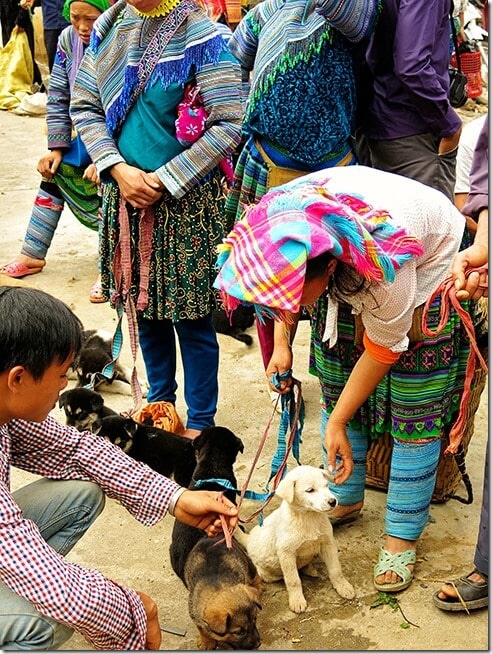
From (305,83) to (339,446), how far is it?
1.48 meters

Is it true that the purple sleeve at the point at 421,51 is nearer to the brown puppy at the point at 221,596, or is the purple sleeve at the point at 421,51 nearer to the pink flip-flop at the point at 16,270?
the brown puppy at the point at 221,596

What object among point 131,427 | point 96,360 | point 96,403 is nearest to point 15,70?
point 96,360

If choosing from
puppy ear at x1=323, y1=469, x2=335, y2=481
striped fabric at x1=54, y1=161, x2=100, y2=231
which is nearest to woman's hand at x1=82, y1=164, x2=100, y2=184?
striped fabric at x1=54, y1=161, x2=100, y2=231

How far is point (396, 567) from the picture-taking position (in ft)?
10.4

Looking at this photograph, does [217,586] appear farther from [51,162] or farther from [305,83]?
[51,162]

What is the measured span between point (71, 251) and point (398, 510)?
4080 mm

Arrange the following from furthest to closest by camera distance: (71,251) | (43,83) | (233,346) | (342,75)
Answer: (43,83), (71,251), (233,346), (342,75)

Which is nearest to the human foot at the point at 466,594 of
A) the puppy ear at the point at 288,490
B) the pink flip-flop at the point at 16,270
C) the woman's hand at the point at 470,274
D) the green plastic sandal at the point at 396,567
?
the green plastic sandal at the point at 396,567

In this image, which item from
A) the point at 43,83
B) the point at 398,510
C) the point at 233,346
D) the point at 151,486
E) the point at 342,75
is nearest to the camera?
the point at 151,486

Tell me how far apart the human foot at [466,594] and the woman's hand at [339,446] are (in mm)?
547

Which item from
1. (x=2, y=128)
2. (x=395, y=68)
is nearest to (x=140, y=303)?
(x=395, y=68)

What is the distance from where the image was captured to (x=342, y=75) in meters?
3.54

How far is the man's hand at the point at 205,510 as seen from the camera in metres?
2.60

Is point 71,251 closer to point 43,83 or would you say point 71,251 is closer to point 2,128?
point 2,128
